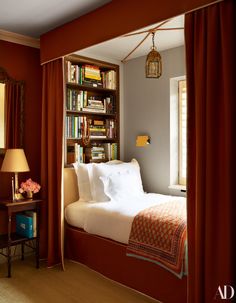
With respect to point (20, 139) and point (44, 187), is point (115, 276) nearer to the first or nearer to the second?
point (44, 187)

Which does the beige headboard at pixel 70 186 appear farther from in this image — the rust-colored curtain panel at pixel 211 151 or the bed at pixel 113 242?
the rust-colored curtain panel at pixel 211 151

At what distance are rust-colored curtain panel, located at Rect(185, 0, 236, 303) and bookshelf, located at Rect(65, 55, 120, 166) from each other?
2172mm

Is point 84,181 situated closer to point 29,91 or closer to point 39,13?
point 29,91

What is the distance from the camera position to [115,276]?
305 centimetres

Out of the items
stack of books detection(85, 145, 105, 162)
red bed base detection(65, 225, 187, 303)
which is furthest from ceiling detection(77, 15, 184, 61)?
red bed base detection(65, 225, 187, 303)

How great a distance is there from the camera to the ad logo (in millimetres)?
1908

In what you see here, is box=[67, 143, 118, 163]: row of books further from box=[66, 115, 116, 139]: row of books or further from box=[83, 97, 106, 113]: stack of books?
box=[83, 97, 106, 113]: stack of books

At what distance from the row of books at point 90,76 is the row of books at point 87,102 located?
151mm

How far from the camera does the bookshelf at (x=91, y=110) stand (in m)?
4.05

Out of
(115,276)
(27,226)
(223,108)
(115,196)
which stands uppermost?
(223,108)

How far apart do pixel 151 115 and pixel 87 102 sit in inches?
35.5

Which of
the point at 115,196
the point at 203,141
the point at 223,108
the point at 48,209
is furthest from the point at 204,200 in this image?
the point at 48,209

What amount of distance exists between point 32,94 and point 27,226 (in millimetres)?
1614

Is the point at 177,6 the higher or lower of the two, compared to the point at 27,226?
higher
